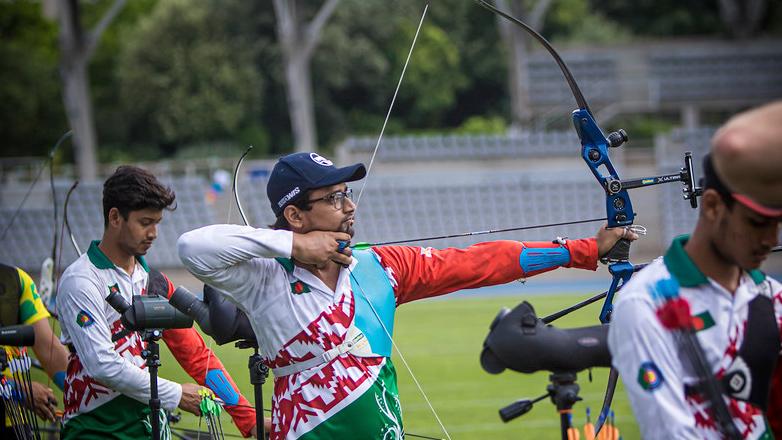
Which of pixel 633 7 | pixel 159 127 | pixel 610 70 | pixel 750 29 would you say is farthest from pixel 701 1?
pixel 159 127

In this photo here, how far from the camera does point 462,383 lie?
9.97 m

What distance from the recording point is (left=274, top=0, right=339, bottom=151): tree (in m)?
23.7

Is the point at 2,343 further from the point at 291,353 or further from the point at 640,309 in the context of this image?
the point at 640,309

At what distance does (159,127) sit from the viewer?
124 feet

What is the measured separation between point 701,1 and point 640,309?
123 ft

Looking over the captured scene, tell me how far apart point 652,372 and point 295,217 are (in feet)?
4.78

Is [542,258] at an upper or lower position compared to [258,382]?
upper

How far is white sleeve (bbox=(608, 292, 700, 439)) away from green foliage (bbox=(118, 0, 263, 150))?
1367 inches

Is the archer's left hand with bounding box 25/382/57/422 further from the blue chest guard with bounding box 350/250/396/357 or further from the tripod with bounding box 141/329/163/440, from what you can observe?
the blue chest guard with bounding box 350/250/396/357

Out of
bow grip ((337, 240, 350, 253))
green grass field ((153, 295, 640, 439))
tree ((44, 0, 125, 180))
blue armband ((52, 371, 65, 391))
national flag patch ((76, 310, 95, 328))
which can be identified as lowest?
green grass field ((153, 295, 640, 439))

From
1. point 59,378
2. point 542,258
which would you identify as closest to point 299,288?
point 542,258

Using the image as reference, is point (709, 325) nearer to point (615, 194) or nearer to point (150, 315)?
point (615, 194)

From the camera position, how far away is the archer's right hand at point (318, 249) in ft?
11.0

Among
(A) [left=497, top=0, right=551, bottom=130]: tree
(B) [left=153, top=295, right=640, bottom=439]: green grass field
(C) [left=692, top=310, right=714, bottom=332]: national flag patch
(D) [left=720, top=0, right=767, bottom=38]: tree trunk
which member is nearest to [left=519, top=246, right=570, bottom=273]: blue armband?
(C) [left=692, top=310, right=714, bottom=332]: national flag patch
